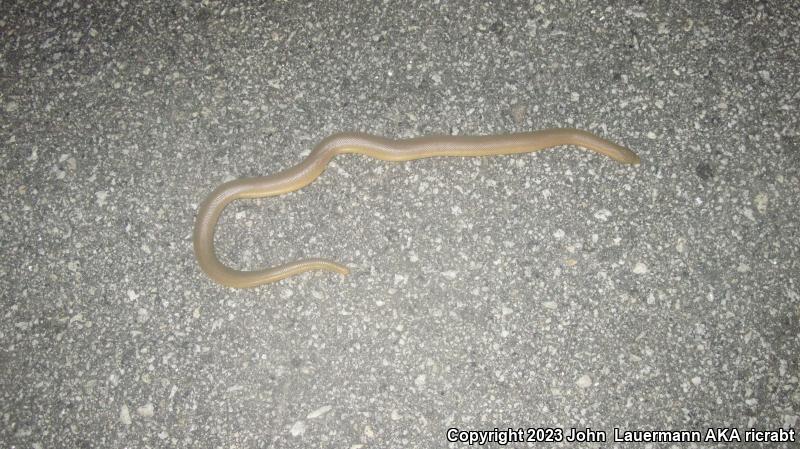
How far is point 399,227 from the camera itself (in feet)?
9.28

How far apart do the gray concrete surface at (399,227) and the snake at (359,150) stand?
0.31ft

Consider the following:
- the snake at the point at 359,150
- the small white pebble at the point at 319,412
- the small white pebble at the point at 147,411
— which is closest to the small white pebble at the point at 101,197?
the snake at the point at 359,150

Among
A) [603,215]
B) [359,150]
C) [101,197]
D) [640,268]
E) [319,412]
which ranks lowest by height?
[319,412]

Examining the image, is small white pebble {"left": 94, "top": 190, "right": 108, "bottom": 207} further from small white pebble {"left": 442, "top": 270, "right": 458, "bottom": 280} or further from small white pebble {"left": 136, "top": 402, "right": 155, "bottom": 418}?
small white pebble {"left": 442, "top": 270, "right": 458, "bottom": 280}

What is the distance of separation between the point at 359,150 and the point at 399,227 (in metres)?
0.51

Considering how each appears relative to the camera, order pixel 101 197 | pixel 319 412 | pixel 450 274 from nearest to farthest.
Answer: pixel 319 412 → pixel 450 274 → pixel 101 197

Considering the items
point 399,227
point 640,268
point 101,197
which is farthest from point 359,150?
point 640,268

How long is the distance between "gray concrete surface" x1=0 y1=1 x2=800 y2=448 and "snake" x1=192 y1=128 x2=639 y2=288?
9 centimetres

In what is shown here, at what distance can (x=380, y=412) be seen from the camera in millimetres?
2662

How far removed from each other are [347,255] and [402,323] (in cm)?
51

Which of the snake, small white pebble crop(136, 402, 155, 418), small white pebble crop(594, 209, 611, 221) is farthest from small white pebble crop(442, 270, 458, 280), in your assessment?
small white pebble crop(136, 402, 155, 418)

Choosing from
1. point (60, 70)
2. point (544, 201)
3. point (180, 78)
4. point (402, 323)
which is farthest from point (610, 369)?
point (60, 70)

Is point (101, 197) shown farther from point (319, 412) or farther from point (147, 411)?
point (319, 412)

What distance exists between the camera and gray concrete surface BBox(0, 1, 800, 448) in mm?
2674
